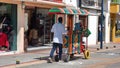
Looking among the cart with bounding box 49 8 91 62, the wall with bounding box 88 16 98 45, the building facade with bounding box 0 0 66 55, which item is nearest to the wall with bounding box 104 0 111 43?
the wall with bounding box 88 16 98 45

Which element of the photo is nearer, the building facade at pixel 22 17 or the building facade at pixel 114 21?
the building facade at pixel 22 17

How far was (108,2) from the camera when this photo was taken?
3422 cm

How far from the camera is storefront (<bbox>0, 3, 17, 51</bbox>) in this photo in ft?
62.9

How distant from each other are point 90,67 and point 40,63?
8.05 feet

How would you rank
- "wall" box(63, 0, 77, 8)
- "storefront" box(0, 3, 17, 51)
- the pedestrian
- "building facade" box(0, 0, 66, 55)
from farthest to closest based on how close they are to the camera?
"wall" box(63, 0, 77, 8)
"building facade" box(0, 0, 66, 55)
"storefront" box(0, 3, 17, 51)
the pedestrian

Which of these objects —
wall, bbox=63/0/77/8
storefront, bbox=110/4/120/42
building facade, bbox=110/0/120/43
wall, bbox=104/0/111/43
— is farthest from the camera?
storefront, bbox=110/4/120/42

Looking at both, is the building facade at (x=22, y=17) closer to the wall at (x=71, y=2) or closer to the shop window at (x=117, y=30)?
the wall at (x=71, y=2)

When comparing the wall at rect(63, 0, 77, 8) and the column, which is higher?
the wall at rect(63, 0, 77, 8)

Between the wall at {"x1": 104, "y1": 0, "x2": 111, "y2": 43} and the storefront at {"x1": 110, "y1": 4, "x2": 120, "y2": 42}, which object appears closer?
the wall at {"x1": 104, "y1": 0, "x2": 111, "y2": 43}

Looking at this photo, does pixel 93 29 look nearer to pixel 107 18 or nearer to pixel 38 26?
pixel 107 18

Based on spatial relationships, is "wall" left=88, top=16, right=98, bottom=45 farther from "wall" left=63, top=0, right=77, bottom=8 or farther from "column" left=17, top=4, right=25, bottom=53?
"column" left=17, top=4, right=25, bottom=53

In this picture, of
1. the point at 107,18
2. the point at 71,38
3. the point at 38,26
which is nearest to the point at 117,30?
the point at 107,18

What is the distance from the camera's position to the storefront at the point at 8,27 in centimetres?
1917

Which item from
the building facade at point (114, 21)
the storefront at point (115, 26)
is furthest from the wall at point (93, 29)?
the storefront at point (115, 26)
